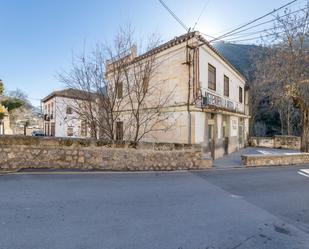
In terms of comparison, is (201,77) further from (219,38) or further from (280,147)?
(280,147)

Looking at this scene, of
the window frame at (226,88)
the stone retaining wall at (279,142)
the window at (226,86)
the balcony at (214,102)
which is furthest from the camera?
the stone retaining wall at (279,142)

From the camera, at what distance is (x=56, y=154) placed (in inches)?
296

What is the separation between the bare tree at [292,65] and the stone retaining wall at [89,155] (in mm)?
9509

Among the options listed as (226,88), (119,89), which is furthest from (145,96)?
(226,88)

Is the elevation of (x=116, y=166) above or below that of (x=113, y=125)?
below

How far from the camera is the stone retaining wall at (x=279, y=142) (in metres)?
21.1

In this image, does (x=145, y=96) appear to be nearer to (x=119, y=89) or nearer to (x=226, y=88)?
(x=119, y=89)

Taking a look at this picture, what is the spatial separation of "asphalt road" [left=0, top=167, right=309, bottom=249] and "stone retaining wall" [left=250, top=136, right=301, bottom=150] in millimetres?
17437

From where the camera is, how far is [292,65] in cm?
1382

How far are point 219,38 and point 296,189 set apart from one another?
7778mm

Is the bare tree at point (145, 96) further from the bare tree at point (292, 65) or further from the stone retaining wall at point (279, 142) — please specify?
the stone retaining wall at point (279, 142)

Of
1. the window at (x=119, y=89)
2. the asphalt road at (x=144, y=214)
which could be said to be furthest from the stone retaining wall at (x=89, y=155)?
the window at (x=119, y=89)

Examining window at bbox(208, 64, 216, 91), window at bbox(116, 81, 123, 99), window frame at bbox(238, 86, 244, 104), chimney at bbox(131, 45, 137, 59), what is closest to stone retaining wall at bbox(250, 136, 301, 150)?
window frame at bbox(238, 86, 244, 104)

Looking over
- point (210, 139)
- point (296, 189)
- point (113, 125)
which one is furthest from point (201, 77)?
point (296, 189)
